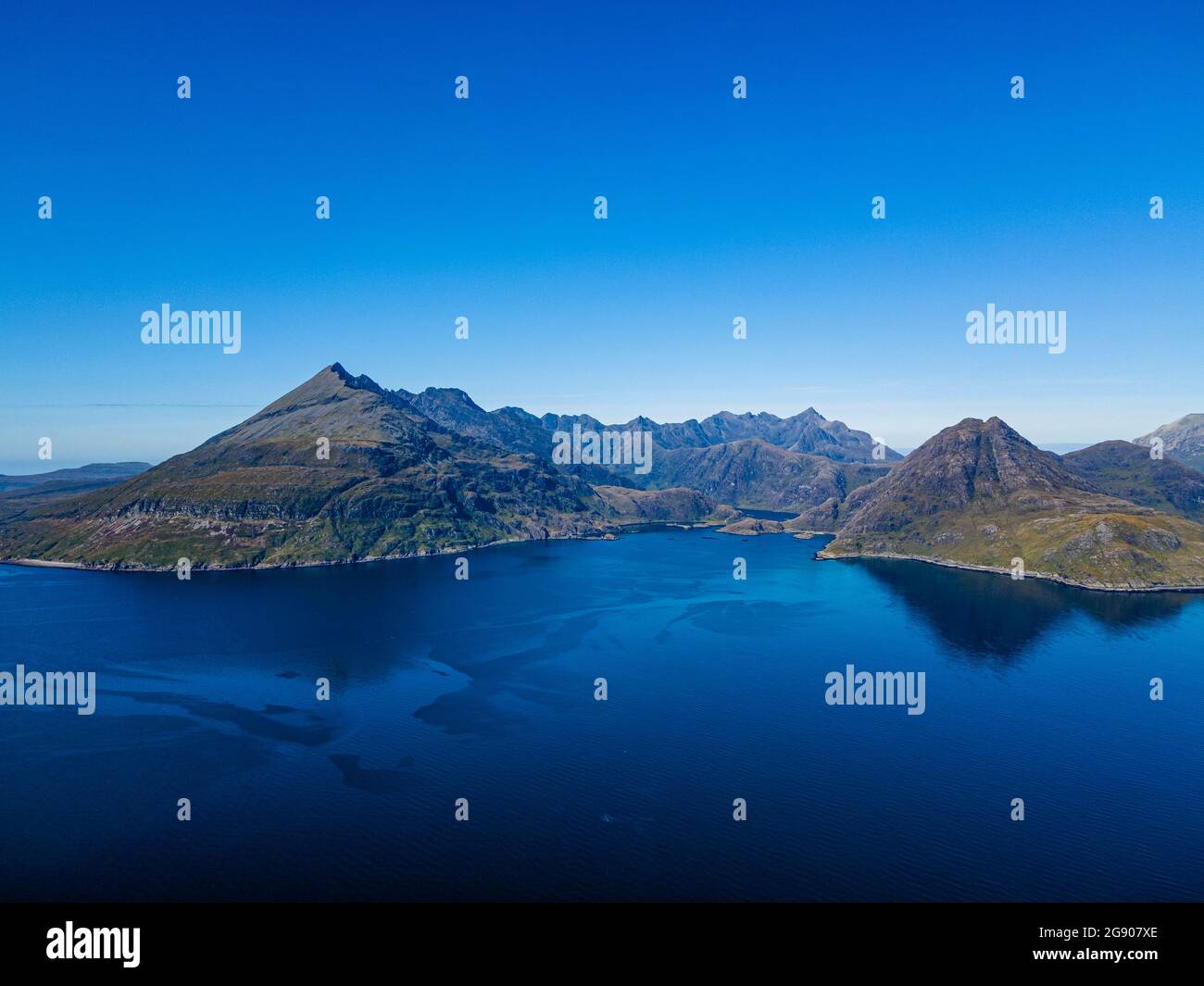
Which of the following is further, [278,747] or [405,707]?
[405,707]

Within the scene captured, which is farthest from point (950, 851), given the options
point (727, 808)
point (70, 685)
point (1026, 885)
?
point (70, 685)

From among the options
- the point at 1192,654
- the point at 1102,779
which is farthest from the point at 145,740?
the point at 1192,654
